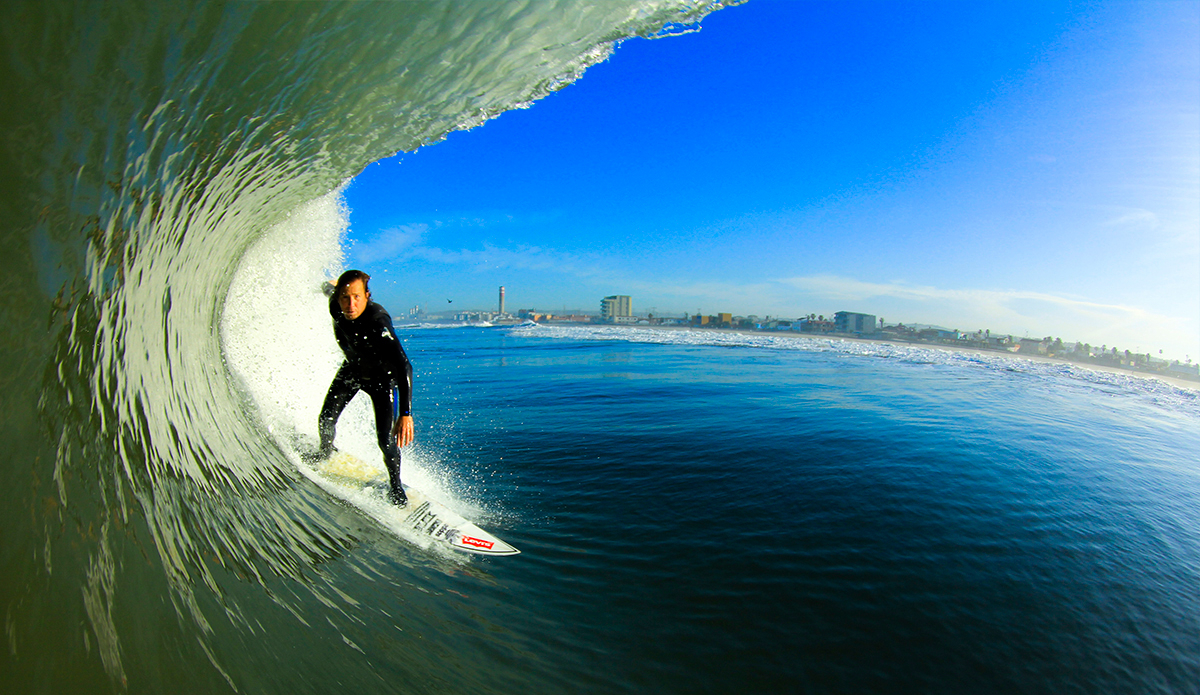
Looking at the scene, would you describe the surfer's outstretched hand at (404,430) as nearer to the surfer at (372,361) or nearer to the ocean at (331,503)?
the surfer at (372,361)

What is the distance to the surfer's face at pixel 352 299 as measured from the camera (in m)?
3.75

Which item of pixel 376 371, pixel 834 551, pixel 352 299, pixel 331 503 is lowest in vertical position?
pixel 834 551

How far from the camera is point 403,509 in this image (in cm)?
473

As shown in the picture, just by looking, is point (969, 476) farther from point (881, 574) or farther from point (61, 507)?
point (61, 507)

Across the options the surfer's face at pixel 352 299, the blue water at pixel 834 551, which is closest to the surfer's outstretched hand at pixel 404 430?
the surfer's face at pixel 352 299

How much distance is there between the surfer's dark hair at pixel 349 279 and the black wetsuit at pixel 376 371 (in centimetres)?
14

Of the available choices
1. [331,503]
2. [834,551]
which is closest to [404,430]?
[331,503]

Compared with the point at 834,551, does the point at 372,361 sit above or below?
above

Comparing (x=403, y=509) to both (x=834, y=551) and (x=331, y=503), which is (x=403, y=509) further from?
(x=834, y=551)

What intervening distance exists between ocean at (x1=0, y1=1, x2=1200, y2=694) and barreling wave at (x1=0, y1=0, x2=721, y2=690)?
0.02 meters

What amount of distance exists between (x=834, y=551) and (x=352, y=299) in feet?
17.3

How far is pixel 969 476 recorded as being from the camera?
24.3 feet

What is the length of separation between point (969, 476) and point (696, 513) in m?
5.42

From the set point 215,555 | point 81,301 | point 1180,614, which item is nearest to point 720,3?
point 81,301
